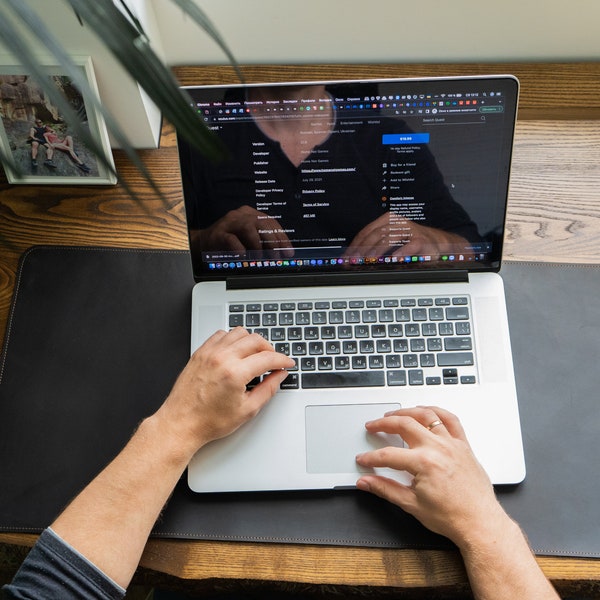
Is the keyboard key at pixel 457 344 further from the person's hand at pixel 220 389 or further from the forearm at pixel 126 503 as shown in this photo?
the forearm at pixel 126 503

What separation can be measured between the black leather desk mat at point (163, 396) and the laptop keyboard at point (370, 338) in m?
0.10

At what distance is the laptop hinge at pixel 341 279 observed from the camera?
0.99 metres

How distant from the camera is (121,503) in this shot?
83cm

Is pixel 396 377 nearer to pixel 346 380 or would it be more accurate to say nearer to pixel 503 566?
pixel 346 380

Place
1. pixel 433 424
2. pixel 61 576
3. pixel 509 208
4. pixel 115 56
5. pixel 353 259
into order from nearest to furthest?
pixel 115 56
pixel 61 576
pixel 433 424
pixel 353 259
pixel 509 208

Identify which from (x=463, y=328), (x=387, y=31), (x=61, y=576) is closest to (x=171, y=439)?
(x=61, y=576)

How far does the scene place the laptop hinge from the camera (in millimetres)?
993

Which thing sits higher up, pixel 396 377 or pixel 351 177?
pixel 351 177

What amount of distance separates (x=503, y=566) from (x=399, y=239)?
16.5 inches

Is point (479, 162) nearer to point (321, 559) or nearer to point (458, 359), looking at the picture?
point (458, 359)

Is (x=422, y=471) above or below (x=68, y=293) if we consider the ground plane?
below

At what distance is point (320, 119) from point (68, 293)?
17.7 inches

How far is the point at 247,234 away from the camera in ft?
3.18

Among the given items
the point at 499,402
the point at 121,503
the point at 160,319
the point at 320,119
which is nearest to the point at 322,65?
the point at 320,119
